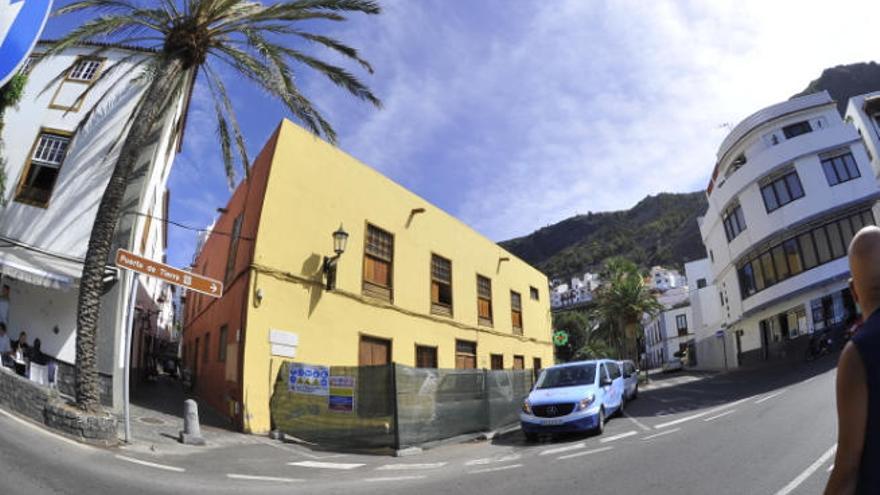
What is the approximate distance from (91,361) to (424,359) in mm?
10591

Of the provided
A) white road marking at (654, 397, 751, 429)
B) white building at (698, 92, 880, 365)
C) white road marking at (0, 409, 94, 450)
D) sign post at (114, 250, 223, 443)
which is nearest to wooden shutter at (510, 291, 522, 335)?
white road marking at (654, 397, 751, 429)

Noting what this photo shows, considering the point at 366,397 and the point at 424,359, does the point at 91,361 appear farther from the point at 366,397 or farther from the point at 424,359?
the point at 424,359

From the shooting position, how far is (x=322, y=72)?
41.1 feet

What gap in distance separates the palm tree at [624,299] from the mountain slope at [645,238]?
11190 cm

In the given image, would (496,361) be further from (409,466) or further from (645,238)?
(645,238)

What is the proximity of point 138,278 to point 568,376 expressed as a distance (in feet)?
33.2

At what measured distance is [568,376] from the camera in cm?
1356

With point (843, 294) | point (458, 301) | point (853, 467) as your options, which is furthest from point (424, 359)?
point (843, 294)

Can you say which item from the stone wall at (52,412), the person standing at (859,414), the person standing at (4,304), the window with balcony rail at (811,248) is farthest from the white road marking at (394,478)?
the window with balcony rail at (811,248)

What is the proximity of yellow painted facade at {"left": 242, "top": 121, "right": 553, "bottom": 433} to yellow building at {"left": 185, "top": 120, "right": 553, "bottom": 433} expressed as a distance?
3 centimetres

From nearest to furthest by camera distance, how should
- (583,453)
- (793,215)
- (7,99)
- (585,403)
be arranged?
(583,453) < (585,403) < (7,99) < (793,215)

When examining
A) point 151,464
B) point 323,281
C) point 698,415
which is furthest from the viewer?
point 323,281

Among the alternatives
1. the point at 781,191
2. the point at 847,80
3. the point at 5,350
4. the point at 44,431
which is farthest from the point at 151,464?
the point at 847,80

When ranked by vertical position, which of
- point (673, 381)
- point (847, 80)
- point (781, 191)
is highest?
point (847, 80)
